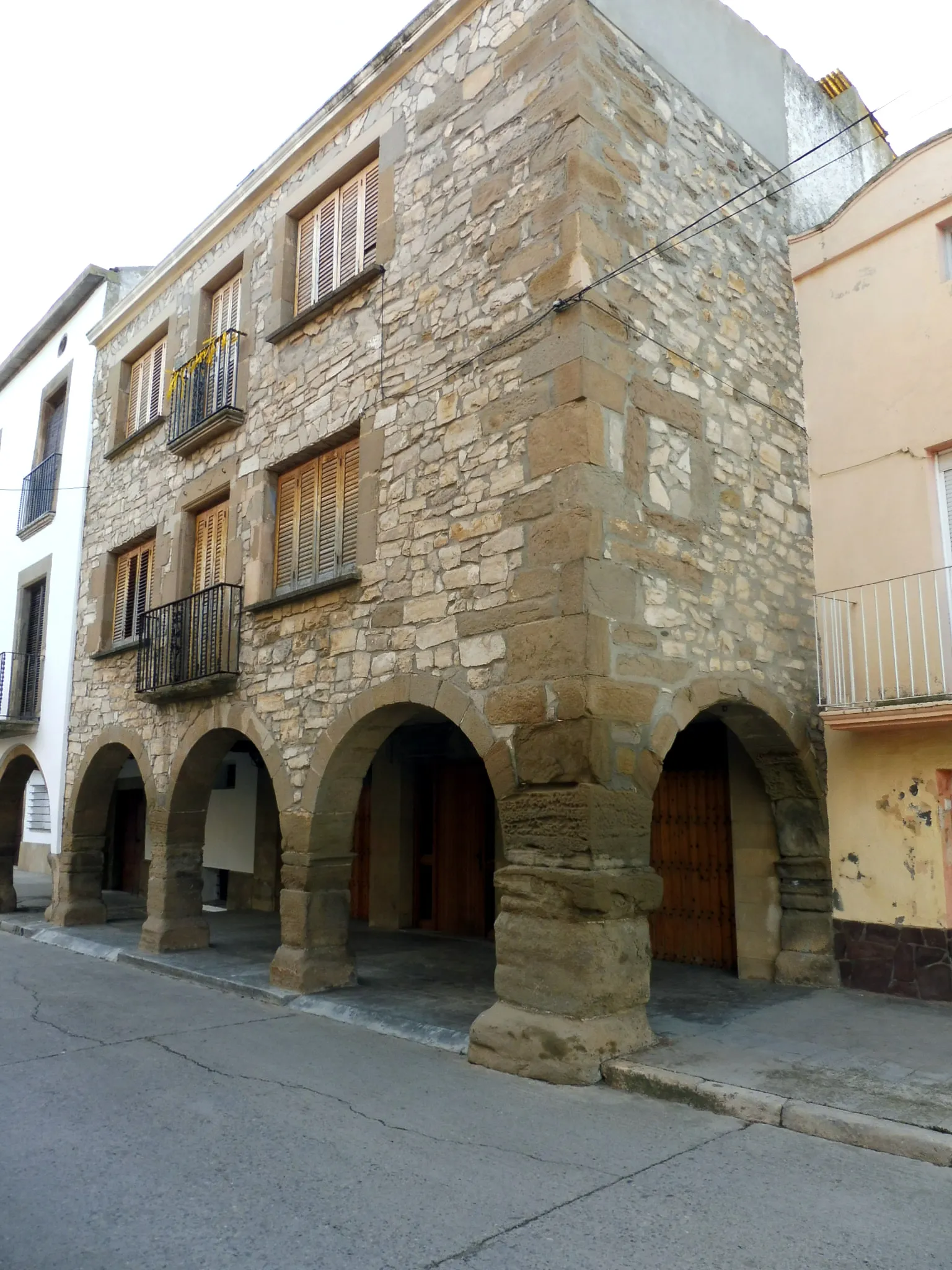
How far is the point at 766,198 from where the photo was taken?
761 centimetres

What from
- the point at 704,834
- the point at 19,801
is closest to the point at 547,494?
the point at 704,834

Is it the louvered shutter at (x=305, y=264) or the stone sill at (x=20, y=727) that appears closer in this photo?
the louvered shutter at (x=305, y=264)

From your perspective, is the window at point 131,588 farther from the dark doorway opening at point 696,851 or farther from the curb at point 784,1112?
the curb at point 784,1112

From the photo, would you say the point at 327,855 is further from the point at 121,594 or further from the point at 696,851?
the point at 121,594

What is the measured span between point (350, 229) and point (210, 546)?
3.24 meters

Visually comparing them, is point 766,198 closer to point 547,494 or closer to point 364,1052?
point 547,494

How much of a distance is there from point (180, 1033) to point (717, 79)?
781cm

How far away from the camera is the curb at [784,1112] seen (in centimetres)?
379

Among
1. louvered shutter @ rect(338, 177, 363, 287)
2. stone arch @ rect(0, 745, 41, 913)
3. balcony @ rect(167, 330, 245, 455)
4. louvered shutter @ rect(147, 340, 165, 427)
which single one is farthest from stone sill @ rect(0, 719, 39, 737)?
louvered shutter @ rect(338, 177, 363, 287)

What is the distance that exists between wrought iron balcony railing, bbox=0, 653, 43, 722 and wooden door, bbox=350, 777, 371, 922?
15.3 ft

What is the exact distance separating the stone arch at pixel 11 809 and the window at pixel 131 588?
2.61 m

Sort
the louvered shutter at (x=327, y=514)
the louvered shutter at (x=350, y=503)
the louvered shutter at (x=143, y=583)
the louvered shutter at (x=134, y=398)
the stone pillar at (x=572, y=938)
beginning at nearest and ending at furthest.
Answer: the stone pillar at (x=572, y=938) < the louvered shutter at (x=350, y=503) < the louvered shutter at (x=327, y=514) < the louvered shutter at (x=143, y=583) < the louvered shutter at (x=134, y=398)

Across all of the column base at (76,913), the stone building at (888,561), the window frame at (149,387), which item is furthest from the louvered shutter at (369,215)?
the column base at (76,913)

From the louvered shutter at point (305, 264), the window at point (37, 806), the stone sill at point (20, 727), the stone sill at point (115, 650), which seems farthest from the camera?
the window at point (37, 806)
